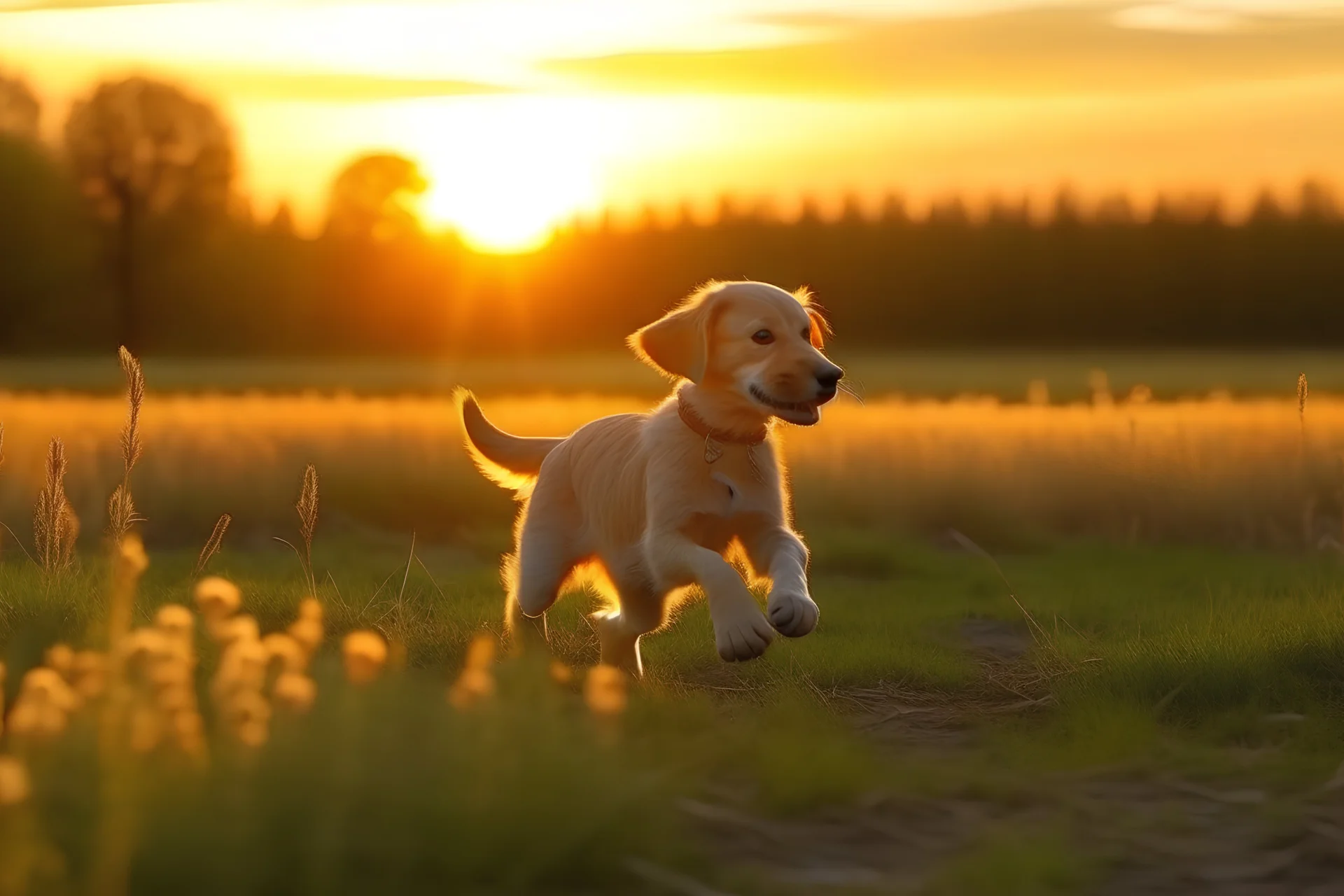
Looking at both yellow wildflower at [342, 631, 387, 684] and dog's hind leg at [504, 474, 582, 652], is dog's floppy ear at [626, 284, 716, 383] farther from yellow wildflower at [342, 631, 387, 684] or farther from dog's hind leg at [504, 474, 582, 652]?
yellow wildflower at [342, 631, 387, 684]

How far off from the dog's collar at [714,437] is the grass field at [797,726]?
84 centimetres

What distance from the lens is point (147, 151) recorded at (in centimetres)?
3616

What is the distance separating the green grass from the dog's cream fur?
37cm

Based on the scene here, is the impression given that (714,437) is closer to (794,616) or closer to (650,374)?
(794,616)

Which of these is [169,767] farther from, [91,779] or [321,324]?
[321,324]

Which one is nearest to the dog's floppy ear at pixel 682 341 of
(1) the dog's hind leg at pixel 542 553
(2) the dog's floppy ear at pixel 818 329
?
(2) the dog's floppy ear at pixel 818 329

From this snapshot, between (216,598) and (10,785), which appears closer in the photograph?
(10,785)

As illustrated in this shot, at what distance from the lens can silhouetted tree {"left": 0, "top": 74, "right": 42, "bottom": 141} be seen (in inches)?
1470

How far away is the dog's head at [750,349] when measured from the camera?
518cm

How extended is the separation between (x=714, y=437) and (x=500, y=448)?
156cm

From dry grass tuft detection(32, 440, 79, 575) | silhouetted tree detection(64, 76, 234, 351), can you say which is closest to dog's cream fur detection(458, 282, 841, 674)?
dry grass tuft detection(32, 440, 79, 575)

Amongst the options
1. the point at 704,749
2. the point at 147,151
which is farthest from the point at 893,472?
the point at 147,151

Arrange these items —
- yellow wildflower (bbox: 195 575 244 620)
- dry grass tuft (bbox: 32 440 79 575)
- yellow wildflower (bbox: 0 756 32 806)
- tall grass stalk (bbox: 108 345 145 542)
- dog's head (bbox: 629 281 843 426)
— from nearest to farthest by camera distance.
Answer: yellow wildflower (bbox: 0 756 32 806) → yellow wildflower (bbox: 195 575 244 620) → dog's head (bbox: 629 281 843 426) → tall grass stalk (bbox: 108 345 145 542) → dry grass tuft (bbox: 32 440 79 575)

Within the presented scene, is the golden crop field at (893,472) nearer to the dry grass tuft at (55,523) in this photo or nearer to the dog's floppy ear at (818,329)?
the dry grass tuft at (55,523)
